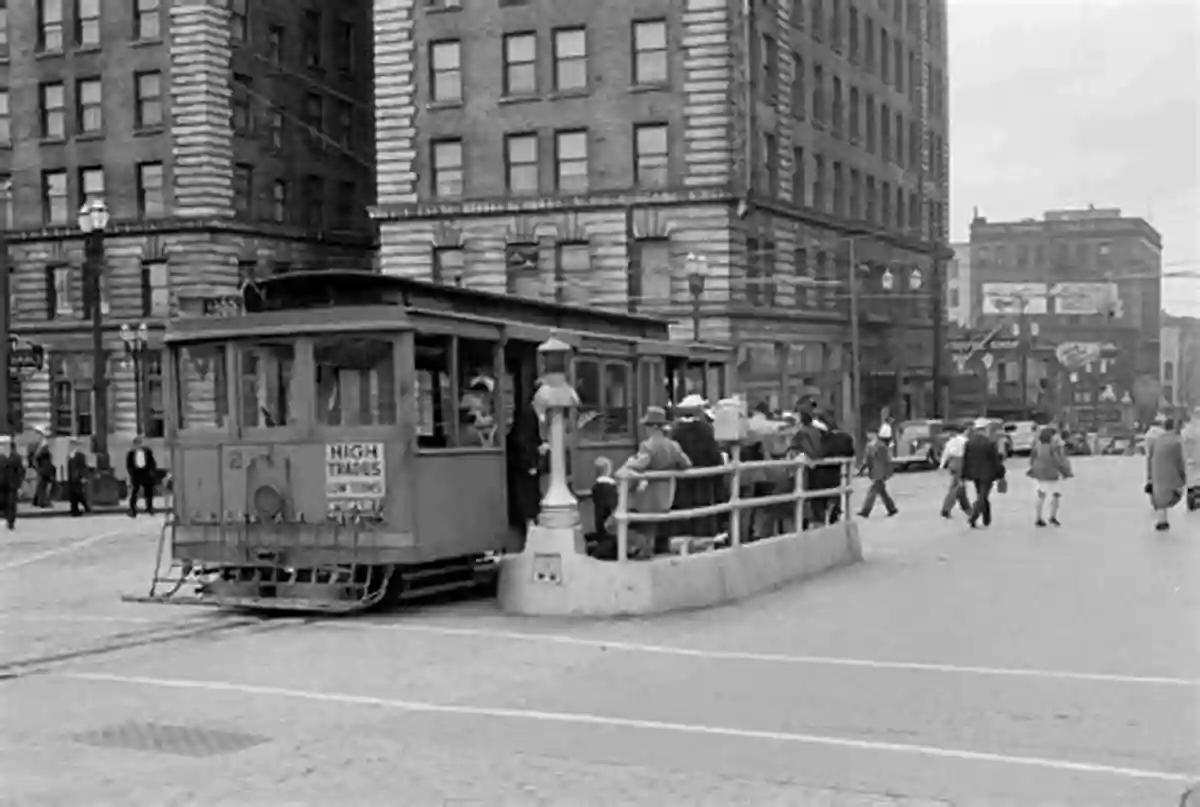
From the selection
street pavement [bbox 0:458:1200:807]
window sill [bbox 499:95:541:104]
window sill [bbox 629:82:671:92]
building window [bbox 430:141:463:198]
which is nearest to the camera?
street pavement [bbox 0:458:1200:807]

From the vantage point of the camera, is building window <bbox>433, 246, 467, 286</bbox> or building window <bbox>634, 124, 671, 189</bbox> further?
building window <bbox>433, 246, 467, 286</bbox>

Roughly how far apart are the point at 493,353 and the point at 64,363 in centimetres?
5276

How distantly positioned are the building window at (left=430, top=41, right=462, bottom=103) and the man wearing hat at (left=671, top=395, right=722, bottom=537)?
137 ft

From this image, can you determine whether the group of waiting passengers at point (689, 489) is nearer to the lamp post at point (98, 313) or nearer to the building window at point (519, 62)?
the lamp post at point (98, 313)

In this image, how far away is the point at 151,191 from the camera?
64.3m

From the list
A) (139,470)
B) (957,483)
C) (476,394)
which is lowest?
(957,483)

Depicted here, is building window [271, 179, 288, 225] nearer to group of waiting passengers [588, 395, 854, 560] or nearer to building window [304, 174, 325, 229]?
building window [304, 174, 325, 229]

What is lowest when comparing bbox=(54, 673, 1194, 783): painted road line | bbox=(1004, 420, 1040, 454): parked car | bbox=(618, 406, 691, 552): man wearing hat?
bbox=(1004, 420, 1040, 454): parked car

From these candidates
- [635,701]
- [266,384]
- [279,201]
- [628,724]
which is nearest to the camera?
[628,724]

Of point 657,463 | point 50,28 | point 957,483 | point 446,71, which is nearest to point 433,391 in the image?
point 657,463

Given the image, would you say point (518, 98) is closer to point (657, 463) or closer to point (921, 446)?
point (921, 446)

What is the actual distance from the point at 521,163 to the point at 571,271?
4.27 m

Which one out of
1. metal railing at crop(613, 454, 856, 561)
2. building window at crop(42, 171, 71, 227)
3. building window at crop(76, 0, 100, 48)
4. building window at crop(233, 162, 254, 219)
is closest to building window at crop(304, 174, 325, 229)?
building window at crop(233, 162, 254, 219)

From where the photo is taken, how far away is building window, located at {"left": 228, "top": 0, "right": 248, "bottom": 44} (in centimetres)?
6412
